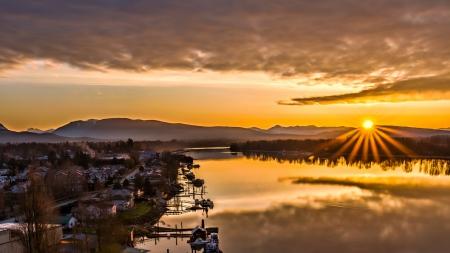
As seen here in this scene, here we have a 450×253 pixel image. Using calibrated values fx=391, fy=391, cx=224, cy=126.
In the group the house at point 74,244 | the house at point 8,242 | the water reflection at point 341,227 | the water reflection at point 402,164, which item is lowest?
the water reflection at point 341,227

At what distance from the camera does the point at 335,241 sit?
12430 mm

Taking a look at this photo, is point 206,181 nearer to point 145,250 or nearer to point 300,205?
point 300,205

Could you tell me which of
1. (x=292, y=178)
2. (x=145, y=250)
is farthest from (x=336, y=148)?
(x=145, y=250)

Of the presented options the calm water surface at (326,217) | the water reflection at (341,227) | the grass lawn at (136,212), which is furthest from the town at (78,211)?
the water reflection at (341,227)

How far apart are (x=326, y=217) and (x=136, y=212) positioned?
26.7ft

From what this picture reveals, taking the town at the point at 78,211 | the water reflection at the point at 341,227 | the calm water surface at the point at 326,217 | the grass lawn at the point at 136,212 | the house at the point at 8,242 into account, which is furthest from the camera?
the grass lawn at the point at 136,212

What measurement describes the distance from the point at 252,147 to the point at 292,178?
4875cm

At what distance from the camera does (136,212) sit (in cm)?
1728

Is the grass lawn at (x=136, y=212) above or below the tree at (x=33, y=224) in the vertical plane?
below

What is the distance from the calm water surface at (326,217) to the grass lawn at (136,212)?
49.9 inches

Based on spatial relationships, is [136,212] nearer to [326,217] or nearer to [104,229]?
[104,229]

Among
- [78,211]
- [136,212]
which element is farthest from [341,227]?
[78,211]

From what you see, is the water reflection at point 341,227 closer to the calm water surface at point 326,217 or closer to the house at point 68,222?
the calm water surface at point 326,217

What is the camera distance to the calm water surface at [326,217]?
12289 millimetres
